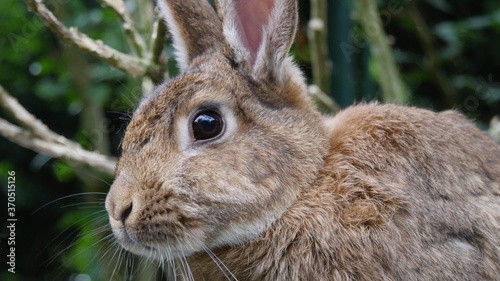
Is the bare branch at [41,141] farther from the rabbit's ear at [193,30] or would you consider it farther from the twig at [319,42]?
the twig at [319,42]

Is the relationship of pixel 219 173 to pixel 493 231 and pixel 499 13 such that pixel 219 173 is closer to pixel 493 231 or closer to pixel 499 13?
pixel 493 231

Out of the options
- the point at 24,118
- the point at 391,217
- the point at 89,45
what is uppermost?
the point at 89,45

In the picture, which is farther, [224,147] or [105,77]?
[105,77]

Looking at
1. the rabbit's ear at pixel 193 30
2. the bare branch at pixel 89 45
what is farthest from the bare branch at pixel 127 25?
the rabbit's ear at pixel 193 30

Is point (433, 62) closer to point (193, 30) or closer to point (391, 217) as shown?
point (193, 30)

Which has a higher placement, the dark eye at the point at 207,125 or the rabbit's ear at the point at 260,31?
the rabbit's ear at the point at 260,31

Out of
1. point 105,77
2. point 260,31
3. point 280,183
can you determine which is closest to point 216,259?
point 280,183
